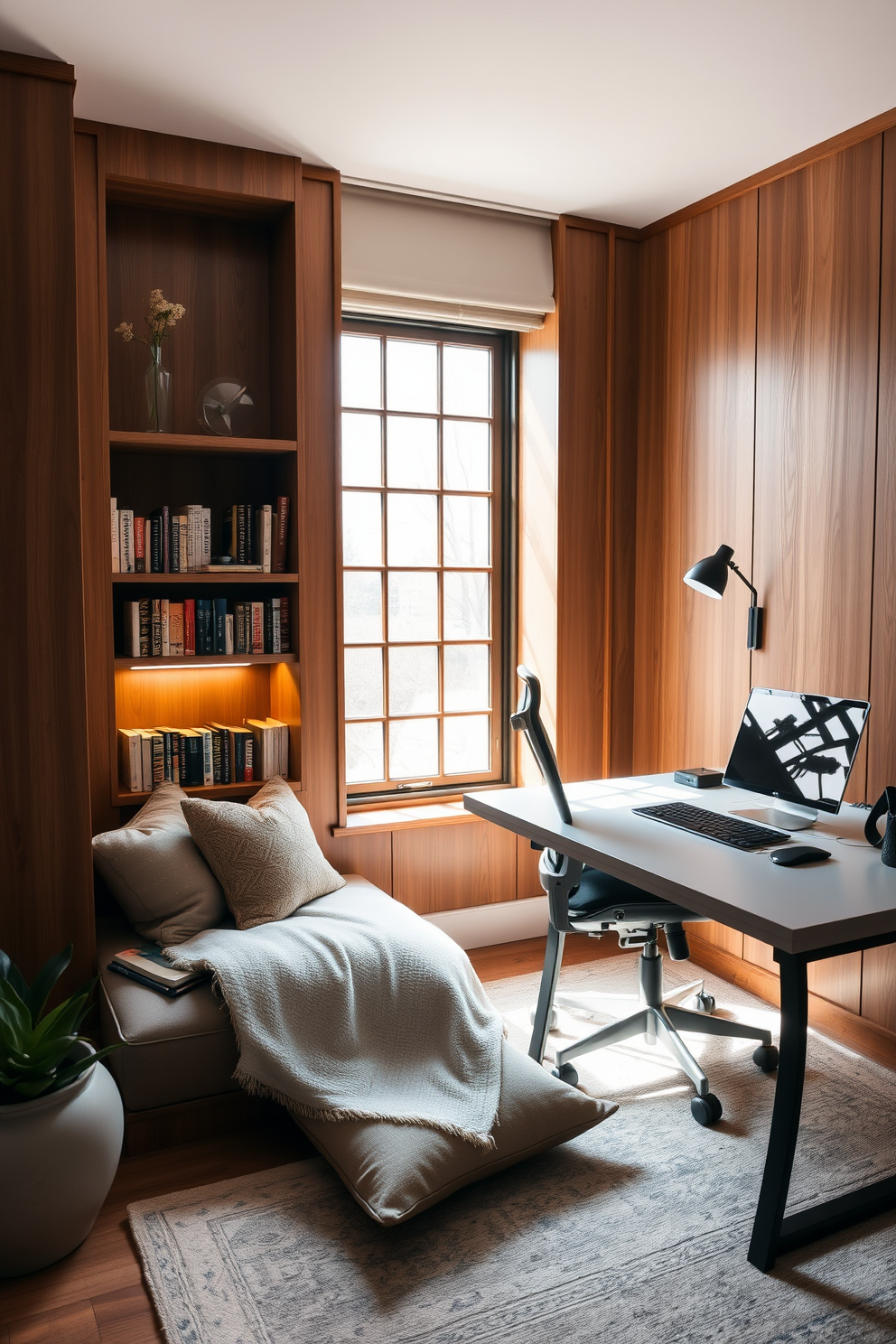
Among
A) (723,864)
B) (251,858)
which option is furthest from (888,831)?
(251,858)

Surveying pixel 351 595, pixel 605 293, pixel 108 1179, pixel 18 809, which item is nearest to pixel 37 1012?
pixel 108 1179

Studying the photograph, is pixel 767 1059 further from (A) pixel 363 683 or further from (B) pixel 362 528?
(B) pixel 362 528

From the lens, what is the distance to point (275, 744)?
10.7ft

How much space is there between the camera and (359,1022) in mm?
2402

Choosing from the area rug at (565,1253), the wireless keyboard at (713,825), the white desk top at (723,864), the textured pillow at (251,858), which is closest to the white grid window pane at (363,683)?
the textured pillow at (251,858)

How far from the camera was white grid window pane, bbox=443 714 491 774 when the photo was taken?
150 inches

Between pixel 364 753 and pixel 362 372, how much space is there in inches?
55.0

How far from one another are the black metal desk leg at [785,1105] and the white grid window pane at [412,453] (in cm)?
231

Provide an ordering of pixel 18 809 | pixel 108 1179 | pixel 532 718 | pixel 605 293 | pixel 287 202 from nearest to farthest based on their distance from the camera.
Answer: pixel 108 1179 < pixel 532 718 < pixel 18 809 < pixel 287 202 < pixel 605 293

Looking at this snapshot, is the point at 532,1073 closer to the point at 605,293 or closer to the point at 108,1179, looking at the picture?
the point at 108,1179

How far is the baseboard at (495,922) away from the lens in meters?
3.57

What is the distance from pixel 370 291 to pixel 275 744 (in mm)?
1577

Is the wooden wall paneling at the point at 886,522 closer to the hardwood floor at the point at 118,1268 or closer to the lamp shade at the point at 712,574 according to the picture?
the lamp shade at the point at 712,574

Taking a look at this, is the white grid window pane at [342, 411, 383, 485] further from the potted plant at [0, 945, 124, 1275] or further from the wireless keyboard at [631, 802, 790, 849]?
the potted plant at [0, 945, 124, 1275]
